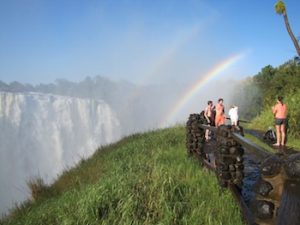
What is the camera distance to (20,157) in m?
53.5

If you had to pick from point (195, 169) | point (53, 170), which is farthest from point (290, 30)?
point (53, 170)

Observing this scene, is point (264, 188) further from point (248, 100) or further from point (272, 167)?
point (248, 100)

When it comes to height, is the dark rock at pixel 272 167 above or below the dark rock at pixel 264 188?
above

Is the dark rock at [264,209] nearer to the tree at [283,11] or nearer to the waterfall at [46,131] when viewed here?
the tree at [283,11]

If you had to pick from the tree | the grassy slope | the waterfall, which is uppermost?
the tree

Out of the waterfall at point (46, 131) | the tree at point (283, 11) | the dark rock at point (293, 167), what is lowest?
the waterfall at point (46, 131)

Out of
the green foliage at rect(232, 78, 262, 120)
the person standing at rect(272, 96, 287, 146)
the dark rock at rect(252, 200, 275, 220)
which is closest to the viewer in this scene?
the dark rock at rect(252, 200, 275, 220)

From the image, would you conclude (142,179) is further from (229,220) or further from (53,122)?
(53,122)

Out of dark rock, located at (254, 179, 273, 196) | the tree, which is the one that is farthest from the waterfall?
dark rock, located at (254, 179, 273, 196)

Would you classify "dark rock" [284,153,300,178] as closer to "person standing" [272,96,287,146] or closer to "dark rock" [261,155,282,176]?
"dark rock" [261,155,282,176]

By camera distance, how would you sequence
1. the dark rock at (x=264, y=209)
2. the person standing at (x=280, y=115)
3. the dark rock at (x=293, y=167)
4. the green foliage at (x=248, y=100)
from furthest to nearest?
the green foliage at (x=248, y=100) → the person standing at (x=280, y=115) → the dark rock at (x=264, y=209) → the dark rock at (x=293, y=167)

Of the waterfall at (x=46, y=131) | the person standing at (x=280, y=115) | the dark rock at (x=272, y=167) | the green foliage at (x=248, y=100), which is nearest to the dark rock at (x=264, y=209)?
the dark rock at (x=272, y=167)

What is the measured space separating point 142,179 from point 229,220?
2141mm

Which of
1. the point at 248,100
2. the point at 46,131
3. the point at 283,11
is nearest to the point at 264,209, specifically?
the point at 283,11
